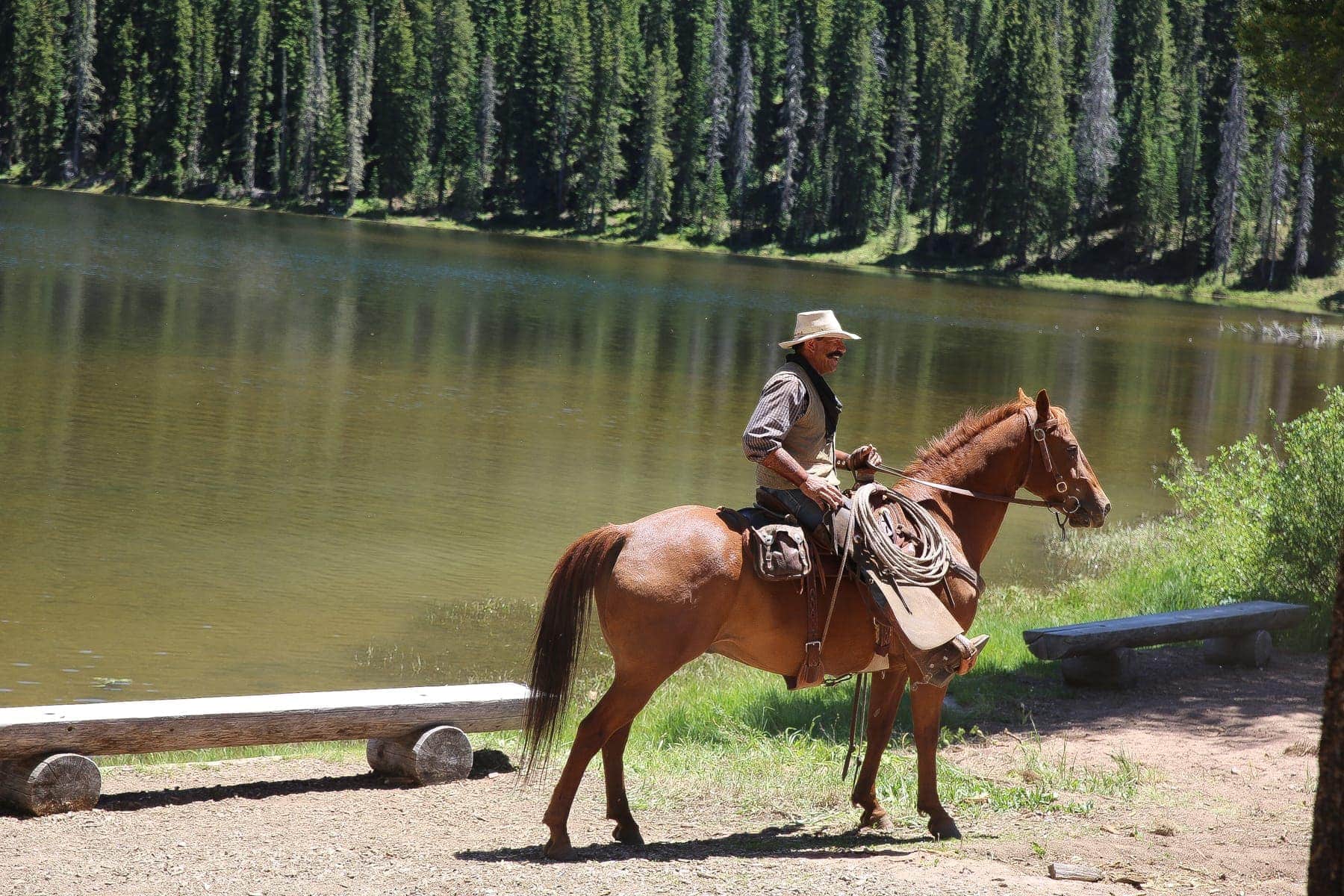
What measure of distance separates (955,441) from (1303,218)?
84228mm

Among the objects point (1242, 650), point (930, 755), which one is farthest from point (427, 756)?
point (1242, 650)

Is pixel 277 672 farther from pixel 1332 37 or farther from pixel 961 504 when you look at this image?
pixel 1332 37

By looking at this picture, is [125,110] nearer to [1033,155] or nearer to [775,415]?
[1033,155]

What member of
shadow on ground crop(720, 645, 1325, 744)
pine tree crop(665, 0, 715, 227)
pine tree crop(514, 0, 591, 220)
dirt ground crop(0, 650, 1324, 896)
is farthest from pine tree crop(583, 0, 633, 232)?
dirt ground crop(0, 650, 1324, 896)

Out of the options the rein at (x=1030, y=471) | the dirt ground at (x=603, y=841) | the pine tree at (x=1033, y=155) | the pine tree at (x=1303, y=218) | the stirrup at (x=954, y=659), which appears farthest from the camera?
the pine tree at (x=1033, y=155)

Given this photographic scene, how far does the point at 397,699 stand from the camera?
814cm

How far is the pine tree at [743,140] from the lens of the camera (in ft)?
342

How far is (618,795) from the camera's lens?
7047 millimetres

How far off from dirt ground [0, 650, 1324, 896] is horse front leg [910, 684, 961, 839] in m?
0.14

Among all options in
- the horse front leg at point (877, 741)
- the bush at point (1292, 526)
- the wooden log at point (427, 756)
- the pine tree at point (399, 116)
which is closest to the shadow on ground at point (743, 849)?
the horse front leg at point (877, 741)

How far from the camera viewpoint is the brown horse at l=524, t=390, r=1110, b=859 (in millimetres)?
6621

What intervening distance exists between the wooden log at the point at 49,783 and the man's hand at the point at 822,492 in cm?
399

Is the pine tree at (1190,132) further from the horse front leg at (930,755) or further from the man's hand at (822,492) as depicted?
the man's hand at (822,492)

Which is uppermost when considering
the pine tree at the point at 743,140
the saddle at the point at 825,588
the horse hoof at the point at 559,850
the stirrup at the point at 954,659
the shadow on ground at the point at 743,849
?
the pine tree at the point at 743,140
